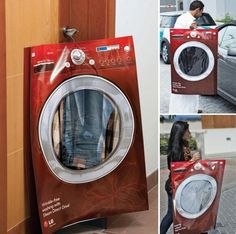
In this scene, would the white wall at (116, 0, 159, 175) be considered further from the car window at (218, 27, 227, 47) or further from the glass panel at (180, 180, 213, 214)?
the glass panel at (180, 180, 213, 214)

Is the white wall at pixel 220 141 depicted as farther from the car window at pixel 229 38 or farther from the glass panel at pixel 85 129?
the glass panel at pixel 85 129

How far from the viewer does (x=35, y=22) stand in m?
2.78

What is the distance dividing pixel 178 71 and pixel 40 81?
0.75m

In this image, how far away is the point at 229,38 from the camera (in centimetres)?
244

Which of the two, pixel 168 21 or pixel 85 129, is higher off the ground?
pixel 168 21

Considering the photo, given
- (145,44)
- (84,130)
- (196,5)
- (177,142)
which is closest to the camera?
(196,5)

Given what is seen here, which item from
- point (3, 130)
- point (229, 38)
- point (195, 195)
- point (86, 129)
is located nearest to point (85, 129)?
point (86, 129)

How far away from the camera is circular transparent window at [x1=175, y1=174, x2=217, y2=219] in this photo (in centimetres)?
258

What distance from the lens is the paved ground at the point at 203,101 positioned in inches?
98.8

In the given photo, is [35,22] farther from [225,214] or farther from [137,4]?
[225,214]

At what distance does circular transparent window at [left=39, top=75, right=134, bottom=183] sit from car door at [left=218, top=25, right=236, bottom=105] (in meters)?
0.65

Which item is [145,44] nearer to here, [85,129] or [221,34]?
[85,129]

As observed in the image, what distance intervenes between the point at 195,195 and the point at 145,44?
4.24 feet

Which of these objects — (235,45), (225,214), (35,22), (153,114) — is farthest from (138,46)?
(225,214)
